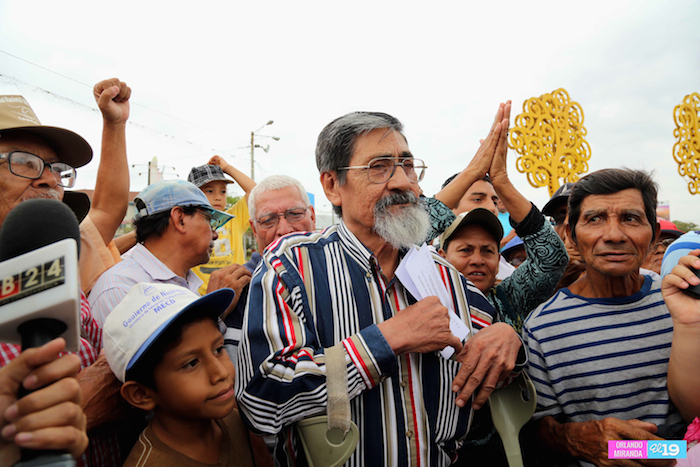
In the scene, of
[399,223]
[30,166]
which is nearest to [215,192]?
[30,166]

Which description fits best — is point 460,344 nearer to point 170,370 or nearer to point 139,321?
point 170,370

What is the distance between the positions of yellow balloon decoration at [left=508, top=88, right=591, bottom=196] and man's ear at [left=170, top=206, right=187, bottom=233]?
475cm

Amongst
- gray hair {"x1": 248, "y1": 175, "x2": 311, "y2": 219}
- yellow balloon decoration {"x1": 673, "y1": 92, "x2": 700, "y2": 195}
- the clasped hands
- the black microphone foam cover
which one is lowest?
the clasped hands

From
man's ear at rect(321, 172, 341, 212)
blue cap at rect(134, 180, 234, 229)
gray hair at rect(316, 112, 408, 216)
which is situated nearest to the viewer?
gray hair at rect(316, 112, 408, 216)

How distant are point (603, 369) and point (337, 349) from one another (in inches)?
51.7

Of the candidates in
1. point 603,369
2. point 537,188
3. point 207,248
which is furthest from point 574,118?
point 207,248

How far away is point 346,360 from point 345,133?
42.2 inches

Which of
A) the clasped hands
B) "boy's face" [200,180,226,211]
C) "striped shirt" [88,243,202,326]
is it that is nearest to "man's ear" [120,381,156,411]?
"striped shirt" [88,243,202,326]

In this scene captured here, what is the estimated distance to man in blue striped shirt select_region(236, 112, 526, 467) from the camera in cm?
143

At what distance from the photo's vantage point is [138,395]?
1.51 metres

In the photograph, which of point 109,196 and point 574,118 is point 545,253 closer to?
point 109,196

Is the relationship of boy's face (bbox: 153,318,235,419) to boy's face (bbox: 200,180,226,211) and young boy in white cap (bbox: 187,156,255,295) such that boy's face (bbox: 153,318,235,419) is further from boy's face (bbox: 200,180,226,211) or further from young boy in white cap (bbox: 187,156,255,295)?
boy's face (bbox: 200,180,226,211)

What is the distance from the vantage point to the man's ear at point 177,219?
8.62 feet

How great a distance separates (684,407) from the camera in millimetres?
1794
